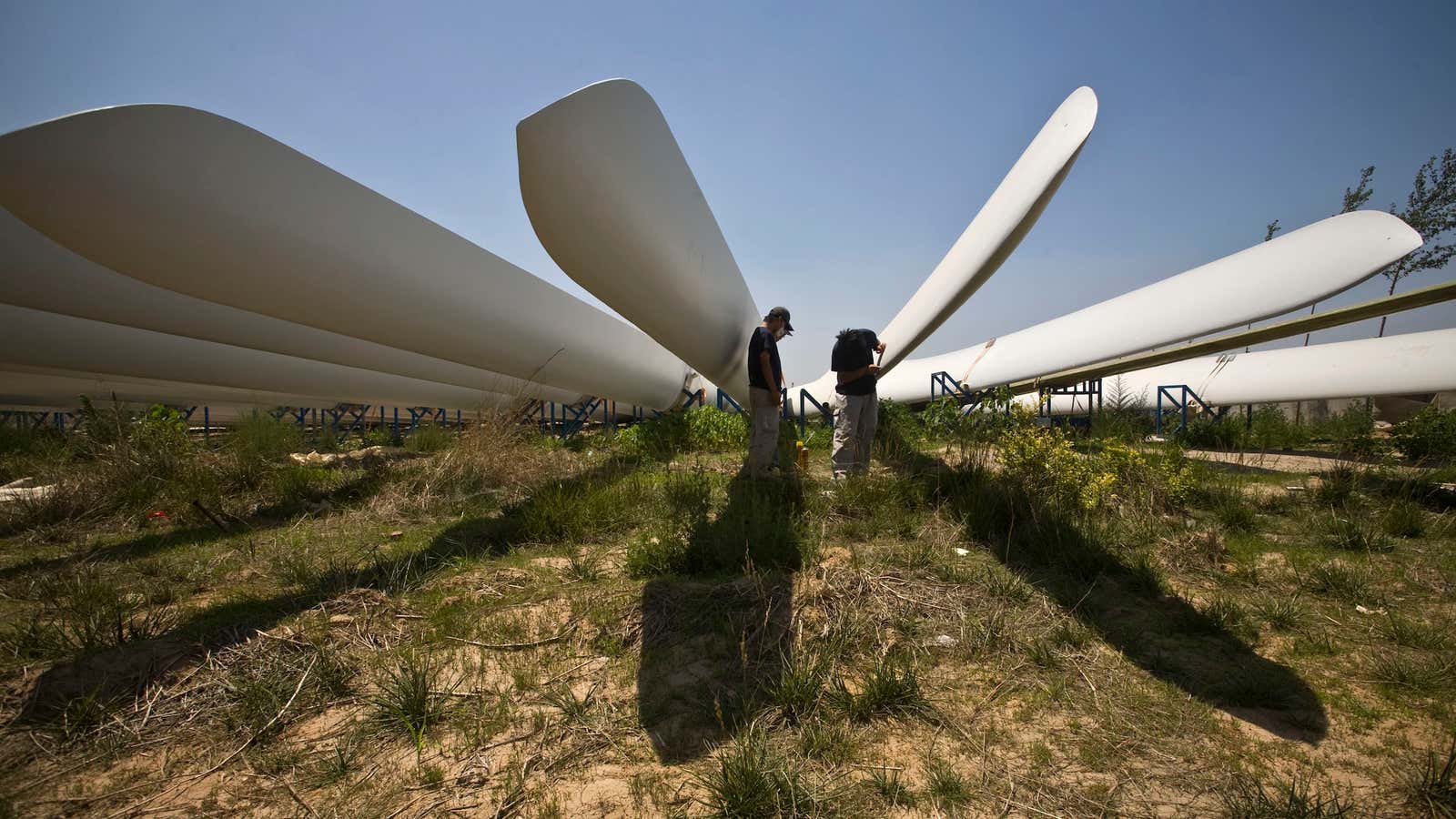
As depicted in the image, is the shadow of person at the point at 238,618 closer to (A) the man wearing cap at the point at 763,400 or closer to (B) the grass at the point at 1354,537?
(A) the man wearing cap at the point at 763,400

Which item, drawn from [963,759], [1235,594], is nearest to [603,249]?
[963,759]

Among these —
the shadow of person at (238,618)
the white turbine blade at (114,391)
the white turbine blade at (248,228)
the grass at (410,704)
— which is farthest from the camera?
the white turbine blade at (114,391)

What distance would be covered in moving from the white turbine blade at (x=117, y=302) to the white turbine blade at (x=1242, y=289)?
18.7ft

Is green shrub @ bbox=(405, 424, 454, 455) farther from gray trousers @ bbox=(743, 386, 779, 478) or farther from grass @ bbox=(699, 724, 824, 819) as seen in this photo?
grass @ bbox=(699, 724, 824, 819)

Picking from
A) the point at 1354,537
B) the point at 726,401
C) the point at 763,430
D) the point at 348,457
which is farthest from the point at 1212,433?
the point at 348,457

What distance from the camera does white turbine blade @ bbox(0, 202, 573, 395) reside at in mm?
3373

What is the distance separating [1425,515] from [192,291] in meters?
6.74

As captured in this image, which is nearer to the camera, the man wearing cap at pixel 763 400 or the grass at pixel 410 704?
the grass at pixel 410 704

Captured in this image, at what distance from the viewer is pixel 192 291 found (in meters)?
2.71

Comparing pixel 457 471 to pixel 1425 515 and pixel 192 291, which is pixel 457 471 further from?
pixel 1425 515

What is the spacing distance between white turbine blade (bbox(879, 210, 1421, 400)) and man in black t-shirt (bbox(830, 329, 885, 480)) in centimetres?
245

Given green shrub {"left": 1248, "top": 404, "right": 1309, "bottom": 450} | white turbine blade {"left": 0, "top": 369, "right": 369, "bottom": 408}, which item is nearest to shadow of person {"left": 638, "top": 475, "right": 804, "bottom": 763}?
white turbine blade {"left": 0, "top": 369, "right": 369, "bottom": 408}

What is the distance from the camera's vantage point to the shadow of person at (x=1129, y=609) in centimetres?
168

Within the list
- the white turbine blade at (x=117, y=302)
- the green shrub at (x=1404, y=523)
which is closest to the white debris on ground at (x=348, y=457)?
the white turbine blade at (x=117, y=302)
